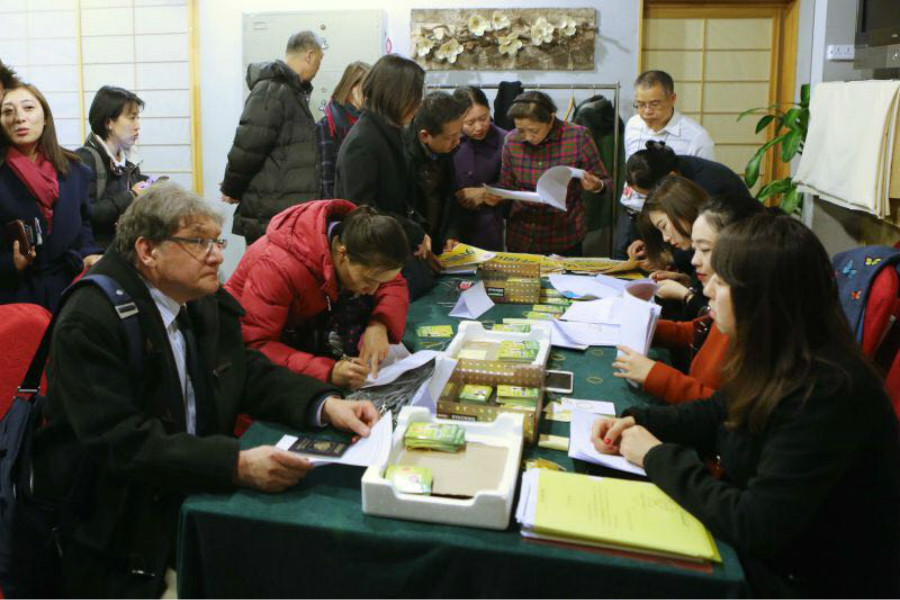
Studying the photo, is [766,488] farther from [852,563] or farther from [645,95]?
[645,95]

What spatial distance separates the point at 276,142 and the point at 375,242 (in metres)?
1.99

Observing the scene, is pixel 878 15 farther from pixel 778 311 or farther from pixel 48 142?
pixel 48 142

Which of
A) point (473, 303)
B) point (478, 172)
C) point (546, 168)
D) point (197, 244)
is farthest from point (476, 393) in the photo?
point (478, 172)

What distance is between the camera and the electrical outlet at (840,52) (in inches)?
179

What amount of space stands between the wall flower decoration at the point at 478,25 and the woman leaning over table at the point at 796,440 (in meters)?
3.85

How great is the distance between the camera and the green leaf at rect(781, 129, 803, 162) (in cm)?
445

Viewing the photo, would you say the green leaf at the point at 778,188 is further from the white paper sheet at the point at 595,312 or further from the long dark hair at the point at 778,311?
the long dark hair at the point at 778,311

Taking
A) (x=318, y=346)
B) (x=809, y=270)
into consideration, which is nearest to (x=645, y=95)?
(x=318, y=346)

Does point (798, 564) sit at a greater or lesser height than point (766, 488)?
lesser

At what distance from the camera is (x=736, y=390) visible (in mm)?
1271

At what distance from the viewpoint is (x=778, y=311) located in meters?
1.22

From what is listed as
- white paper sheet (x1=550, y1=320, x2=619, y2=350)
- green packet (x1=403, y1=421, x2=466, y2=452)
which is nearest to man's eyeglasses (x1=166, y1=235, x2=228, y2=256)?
green packet (x1=403, y1=421, x2=466, y2=452)

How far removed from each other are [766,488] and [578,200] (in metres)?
2.75

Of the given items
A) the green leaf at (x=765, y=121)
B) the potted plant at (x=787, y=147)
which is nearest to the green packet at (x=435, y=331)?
the potted plant at (x=787, y=147)
